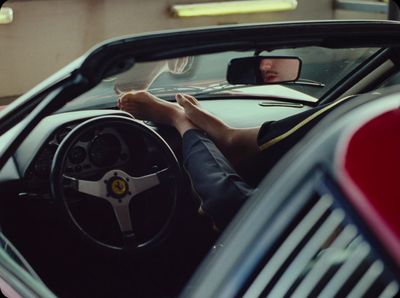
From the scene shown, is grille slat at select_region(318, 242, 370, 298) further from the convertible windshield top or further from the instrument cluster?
the convertible windshield top

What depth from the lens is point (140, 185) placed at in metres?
2.28

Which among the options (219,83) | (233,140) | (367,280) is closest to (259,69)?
(233,140)

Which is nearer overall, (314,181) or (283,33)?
(314,181)

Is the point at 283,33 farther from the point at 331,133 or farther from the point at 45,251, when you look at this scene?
the point at 45,251

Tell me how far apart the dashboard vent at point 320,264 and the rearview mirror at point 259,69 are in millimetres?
904

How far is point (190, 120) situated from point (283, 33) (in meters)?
0.97

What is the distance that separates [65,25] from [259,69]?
5675 millimetres

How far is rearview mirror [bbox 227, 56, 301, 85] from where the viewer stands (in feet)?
6.59

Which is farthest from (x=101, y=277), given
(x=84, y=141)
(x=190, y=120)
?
(x=190, y=120)

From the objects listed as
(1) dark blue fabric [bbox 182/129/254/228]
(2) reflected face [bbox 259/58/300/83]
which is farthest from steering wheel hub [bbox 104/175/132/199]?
(2) reflected face [bbox 259/58/300/83]

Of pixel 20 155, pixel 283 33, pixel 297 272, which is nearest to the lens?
pixel 297 272

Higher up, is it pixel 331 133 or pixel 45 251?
pixel 331 133

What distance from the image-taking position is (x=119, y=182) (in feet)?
7.37

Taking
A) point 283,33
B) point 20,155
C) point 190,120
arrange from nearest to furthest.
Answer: point 283,33, point 20,155, point 190,120
